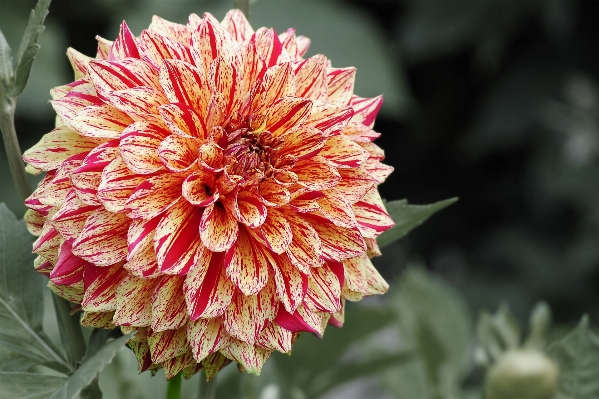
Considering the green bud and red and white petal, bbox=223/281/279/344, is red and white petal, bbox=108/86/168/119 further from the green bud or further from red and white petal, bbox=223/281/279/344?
the green bud

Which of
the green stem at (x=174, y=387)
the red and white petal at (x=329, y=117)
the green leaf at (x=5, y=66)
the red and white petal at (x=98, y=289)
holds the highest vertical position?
the green leaf at (x=5, y=66)

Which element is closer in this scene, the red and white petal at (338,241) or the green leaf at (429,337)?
the red and white petal at (338,241)

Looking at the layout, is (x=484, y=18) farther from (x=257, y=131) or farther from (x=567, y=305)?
(x=257, y=131)

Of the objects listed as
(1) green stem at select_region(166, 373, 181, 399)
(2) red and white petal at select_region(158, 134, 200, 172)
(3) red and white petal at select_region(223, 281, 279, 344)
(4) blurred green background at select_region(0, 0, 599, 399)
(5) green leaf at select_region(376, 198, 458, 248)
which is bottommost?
(4) blurred green background at select_region(0, 0, 599, 399)

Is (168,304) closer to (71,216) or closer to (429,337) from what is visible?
(71,216)

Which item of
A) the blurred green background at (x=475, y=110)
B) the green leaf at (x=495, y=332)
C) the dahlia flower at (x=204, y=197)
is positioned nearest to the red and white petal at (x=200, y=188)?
the dahlia flower at (x=204, y=197)

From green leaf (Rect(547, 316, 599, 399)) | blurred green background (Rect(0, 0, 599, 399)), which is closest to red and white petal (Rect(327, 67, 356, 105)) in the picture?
green leaf (Rect(547, 316, 599, 399))

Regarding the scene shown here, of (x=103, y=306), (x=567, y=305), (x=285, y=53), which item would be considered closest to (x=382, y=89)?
(x=567, y=305)

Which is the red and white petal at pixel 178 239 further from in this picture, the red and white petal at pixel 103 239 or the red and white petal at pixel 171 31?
the red and white petal at pixel 171 31
